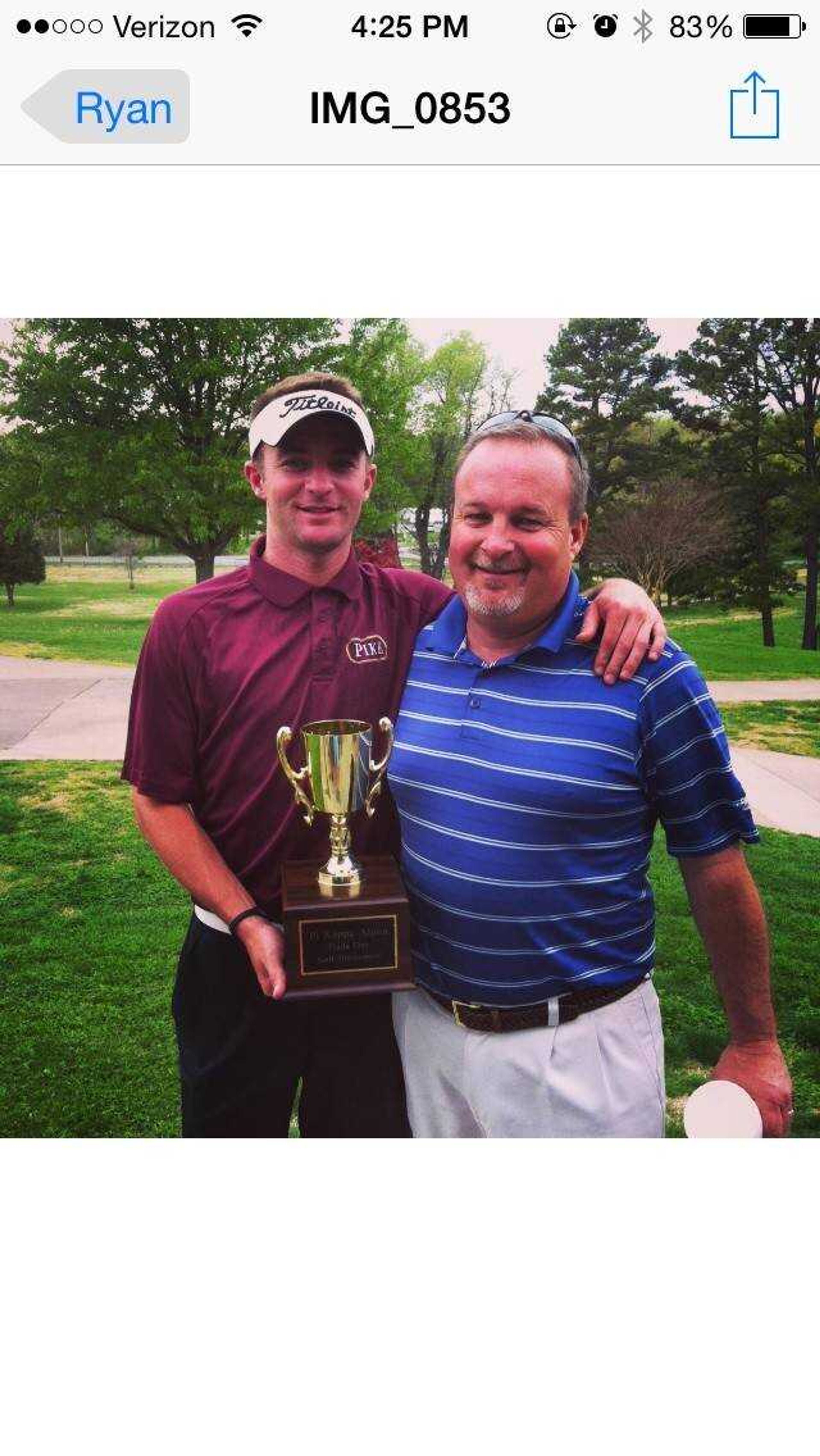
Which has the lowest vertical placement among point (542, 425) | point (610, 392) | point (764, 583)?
point (764, 583)

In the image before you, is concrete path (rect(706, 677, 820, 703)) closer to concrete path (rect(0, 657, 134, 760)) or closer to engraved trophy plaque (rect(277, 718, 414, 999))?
engraved trophy plaque (rect(277, 718, 414, 999))

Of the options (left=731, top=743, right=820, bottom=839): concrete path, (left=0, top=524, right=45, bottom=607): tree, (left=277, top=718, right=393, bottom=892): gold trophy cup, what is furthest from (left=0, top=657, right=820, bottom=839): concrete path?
(left=277, top=718, right=393, bottom=892): gold trophy cup

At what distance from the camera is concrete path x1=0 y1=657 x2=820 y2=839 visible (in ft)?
8.40

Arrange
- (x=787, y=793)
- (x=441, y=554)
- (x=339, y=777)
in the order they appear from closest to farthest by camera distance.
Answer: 1. (x=339, y=777)
2. (x=441, y=554)
3. (x=787, y=793)

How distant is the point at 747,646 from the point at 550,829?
1367 millimetres

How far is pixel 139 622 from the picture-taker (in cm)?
252

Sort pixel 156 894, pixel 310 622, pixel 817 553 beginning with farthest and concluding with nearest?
pixel 156 894 < pixel 817 553 < pixel 310 622

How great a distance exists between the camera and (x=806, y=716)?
102 inches

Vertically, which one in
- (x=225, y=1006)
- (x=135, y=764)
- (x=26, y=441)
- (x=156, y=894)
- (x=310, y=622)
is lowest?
(x=156, y=894)

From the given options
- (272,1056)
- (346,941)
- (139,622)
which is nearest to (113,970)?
(139,622)
